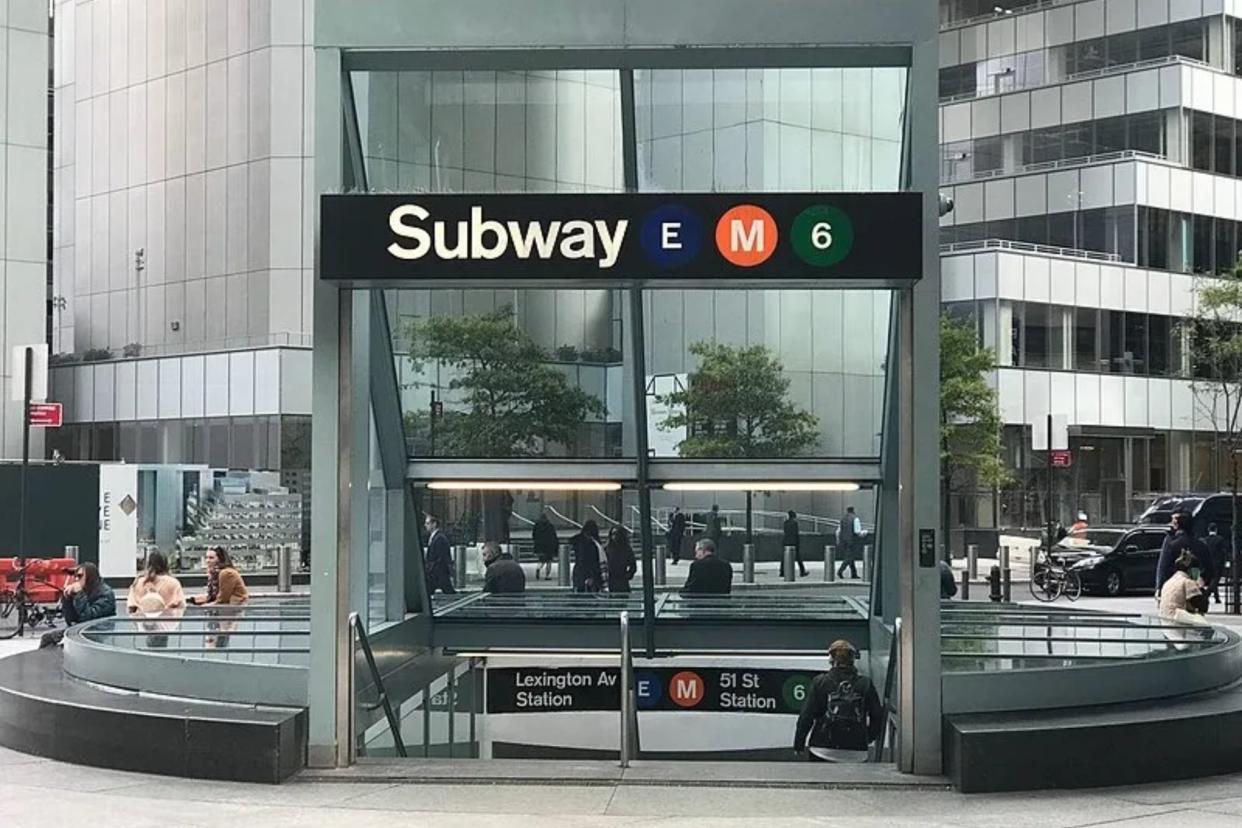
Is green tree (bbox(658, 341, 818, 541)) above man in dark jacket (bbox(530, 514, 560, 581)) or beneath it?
above

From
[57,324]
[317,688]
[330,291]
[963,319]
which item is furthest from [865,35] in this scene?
[57,324]

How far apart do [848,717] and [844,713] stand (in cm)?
4

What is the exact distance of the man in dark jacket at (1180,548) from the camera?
19859 millimetres

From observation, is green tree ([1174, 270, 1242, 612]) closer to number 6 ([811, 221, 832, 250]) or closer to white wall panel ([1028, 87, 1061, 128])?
white wall panel ([1028, 87, 1061, 128])

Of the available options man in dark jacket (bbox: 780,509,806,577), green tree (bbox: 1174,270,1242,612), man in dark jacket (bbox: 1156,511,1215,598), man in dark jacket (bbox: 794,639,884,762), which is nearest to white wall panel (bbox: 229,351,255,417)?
green tree (bbox: 1174,270,1242,612)

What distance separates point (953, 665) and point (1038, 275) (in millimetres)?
45240

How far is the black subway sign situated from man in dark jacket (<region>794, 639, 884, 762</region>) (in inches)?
144

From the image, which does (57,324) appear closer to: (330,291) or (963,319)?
(963,319)

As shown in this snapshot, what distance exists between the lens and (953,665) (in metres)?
10.8

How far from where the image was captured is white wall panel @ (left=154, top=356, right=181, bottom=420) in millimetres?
51188

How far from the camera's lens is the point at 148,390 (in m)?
52.4

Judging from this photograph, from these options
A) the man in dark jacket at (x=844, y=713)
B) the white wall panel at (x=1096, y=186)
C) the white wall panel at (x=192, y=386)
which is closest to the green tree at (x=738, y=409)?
the man in dark jacket at (x=844, y=713)

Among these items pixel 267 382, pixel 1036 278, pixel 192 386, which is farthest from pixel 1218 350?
pixel 192 386

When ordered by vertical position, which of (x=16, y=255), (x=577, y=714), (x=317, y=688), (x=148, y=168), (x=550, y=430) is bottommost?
(x=577, y=714)
